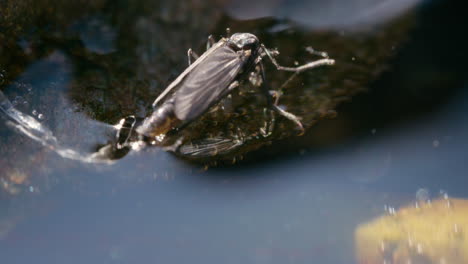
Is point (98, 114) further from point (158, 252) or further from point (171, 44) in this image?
point (158, 252)

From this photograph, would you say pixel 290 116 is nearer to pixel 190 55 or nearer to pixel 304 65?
pixel 304 65

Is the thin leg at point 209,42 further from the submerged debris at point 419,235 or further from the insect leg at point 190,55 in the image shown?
the submerged debris at point 419,235

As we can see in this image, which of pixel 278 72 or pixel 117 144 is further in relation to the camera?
pixel 278 72

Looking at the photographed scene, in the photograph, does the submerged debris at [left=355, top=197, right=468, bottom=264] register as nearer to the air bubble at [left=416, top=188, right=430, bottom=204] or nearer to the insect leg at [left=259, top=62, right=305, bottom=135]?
the air bubble at [left=416, top=188, right=430, bottom=204]

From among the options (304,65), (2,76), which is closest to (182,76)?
(304,65)

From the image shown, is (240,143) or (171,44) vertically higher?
(171,44)

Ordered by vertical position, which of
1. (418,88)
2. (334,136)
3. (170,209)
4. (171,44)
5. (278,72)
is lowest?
(170,209)

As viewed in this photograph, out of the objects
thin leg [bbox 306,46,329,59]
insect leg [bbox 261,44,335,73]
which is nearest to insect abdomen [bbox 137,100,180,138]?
insect leg [bbox 261,44,335,73]

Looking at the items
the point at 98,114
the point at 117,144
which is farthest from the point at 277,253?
the point at 98,114
